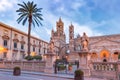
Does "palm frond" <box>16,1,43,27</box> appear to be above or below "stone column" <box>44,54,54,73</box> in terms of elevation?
above

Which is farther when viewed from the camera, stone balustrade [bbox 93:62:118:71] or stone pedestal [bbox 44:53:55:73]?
stone pedestal [bbox 44:53:55:73]

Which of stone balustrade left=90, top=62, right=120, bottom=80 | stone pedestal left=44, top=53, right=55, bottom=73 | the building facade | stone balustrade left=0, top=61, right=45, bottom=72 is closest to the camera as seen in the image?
stone balustrade left=90, top=62, right=120, bottom=80

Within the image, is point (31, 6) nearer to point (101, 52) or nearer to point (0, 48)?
point (0, 48)

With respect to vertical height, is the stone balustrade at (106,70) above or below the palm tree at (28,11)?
below

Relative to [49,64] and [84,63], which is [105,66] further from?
[49,64]

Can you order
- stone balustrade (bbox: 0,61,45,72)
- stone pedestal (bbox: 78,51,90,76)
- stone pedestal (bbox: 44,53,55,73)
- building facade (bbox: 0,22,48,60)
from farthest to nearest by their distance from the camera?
building facade (bbox: 0,22,48,60) < stone balustrade (bbox: 0,61,45,72) < stone pedestal (bbox: 44,53,55,73) < stone pedestal (bbox: 78,51,90,76)

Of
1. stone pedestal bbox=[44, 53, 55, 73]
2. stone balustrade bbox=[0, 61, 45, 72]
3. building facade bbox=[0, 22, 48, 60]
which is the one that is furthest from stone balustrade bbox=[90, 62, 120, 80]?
building facade bbox=[0, 22, 48, 60]

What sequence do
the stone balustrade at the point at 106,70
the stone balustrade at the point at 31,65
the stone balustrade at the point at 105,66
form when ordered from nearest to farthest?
the stone balustrade at the point at 106,70
the stone balustrade at the point at 105,66
the stone balustrade at the point at 31,65

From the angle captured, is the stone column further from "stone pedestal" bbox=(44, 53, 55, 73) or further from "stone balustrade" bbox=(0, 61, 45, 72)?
"stone balustrade" bbox=(0, 61, 45, 72)

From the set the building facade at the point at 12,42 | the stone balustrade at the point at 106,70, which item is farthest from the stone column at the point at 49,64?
the building facade at the point at 12,42

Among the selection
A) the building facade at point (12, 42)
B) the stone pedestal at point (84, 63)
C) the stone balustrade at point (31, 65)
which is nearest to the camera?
the stone pedestal at point (84, 63)

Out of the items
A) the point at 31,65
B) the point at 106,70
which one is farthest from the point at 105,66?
the point at 31,65

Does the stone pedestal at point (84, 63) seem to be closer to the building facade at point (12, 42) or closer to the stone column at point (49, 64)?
the stone column at point (49, 64)

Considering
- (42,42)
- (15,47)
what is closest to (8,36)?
(15,47)
